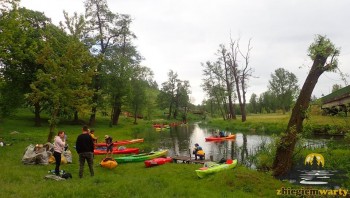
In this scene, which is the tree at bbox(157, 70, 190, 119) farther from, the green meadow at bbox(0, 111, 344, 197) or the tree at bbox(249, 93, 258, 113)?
the green meadow at bbox(0, 111, 344, 197)

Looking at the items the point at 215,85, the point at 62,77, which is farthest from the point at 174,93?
the point at 62,77

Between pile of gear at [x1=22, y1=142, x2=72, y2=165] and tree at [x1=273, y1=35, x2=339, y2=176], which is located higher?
tree at [x1=273, y1=35, x2=339, y2=176]

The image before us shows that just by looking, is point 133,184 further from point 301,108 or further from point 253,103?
point 253,103

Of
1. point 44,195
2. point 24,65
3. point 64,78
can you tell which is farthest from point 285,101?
point 44,195

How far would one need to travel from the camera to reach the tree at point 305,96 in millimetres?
13164

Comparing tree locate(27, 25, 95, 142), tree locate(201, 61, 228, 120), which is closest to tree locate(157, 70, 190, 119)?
tree locate(201, 61, 228, 120)

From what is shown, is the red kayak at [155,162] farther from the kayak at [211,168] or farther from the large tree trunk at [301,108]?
the large tree trunk at [301,108]

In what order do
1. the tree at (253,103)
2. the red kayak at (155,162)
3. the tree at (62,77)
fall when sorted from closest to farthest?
the red kayak at (155,162), the tree at (62,77), the tree at (253,103)

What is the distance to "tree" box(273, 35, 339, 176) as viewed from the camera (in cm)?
1316

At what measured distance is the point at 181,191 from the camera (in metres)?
11.5

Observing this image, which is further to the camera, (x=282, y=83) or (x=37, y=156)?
(x=282, y=83)

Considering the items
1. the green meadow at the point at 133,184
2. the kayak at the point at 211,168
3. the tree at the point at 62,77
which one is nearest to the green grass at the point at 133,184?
the green meadow at the point at 133,184

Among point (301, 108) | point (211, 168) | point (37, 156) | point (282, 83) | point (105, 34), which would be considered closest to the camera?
point (301, 108)

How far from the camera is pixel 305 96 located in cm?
1382
